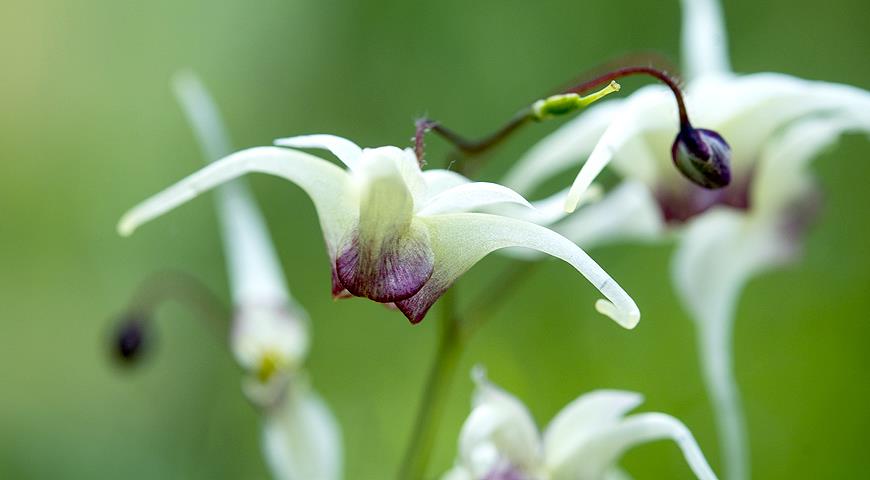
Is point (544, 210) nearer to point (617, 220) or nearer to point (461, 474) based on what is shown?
point (461, 474)

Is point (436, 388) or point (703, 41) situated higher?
point (703, 41)

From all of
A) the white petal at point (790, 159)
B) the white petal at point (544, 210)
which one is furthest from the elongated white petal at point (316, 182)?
the white petal at point (790, 159)

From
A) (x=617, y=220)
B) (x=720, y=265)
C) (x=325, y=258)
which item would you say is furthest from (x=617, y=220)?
(x=325, y=258)

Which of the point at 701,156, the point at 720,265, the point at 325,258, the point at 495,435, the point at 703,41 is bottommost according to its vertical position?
the point at 325,258

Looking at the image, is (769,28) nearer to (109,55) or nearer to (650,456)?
(650,456)

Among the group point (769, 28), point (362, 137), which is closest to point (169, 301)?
point (362, 137)

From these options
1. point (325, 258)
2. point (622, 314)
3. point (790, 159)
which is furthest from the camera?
point (325, 258)

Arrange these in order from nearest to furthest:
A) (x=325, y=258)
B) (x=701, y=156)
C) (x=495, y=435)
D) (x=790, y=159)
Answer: (x=701, y=156), (x=495, y=435), (x=790, y=159), (x=325, y=258)
